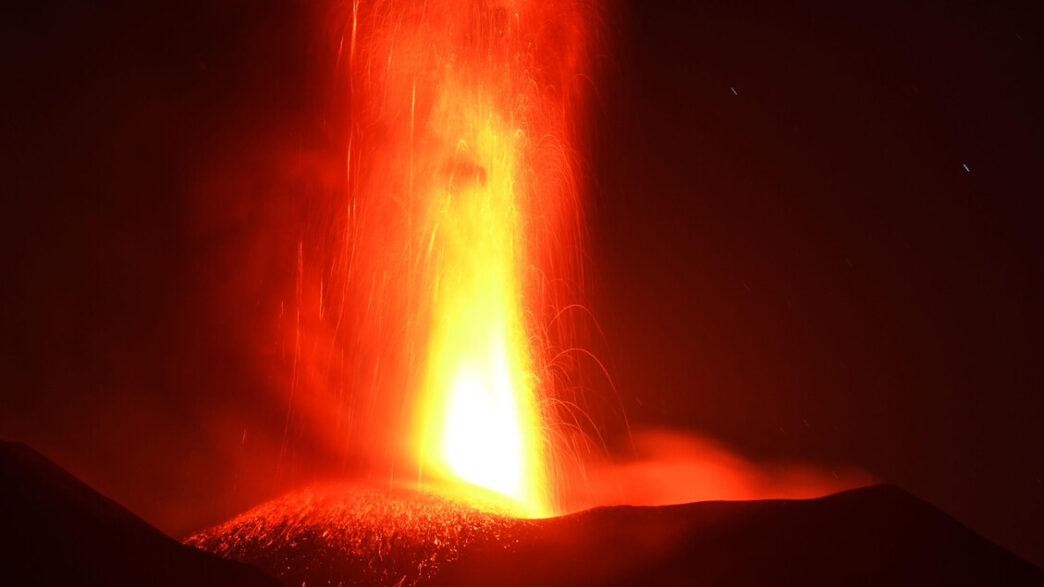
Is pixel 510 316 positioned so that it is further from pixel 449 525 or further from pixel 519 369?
pixel 449 525

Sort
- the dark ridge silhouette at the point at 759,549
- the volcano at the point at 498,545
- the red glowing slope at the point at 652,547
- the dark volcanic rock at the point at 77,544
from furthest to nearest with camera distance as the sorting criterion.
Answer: the red glowing slope at the point at 652,547 < the dark ridge silhouette at the point at 759,549 < the volcano at the point at 498,545 < the dark volcanic rock at the point at 77,544

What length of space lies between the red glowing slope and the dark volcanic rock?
5269 millimetres

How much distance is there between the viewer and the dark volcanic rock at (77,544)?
14000 mm

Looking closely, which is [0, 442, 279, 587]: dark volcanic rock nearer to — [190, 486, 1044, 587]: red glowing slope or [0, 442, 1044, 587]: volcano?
[0, 442, 1044, 587]: volcano

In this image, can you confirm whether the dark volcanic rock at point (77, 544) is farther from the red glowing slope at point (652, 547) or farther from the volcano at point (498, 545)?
the red glowing slope at point (652, 547)

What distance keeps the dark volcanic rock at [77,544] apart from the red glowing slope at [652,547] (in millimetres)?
5269

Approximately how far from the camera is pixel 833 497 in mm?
21859

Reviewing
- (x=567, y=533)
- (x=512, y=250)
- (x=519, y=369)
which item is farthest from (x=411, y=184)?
(x=567, y=533)

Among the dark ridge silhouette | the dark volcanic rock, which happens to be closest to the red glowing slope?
the dark ridge silhouette

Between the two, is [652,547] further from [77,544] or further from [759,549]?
[77,544]

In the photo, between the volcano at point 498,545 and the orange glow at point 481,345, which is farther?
the orange glow at point 481,345

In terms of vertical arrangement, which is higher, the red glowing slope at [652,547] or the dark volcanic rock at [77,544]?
the red glowing slope at [652,547]

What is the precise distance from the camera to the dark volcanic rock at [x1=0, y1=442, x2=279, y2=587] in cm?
1400

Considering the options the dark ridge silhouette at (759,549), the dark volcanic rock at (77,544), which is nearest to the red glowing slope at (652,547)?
the dark ridge silhouette at (759,549)
